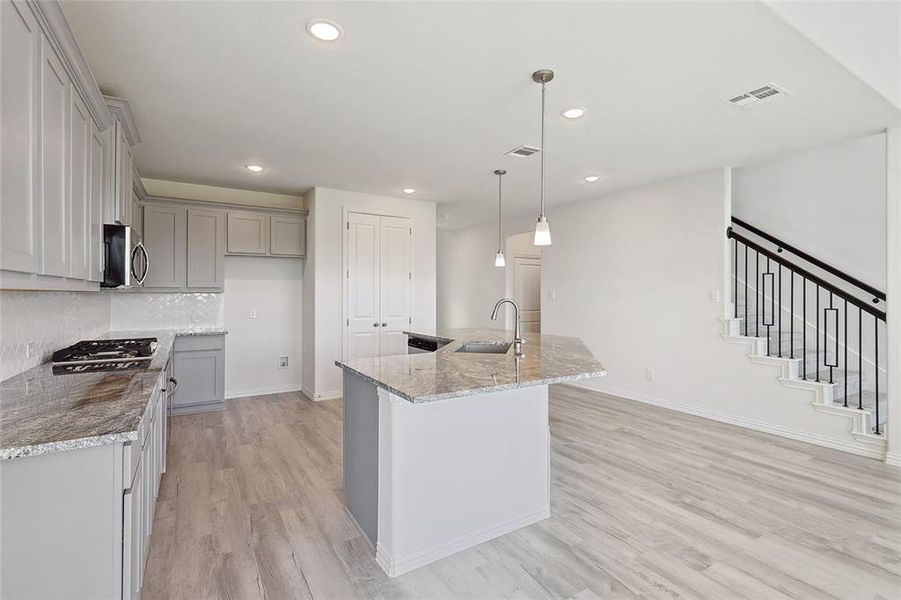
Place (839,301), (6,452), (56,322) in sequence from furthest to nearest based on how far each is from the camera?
(839,301) < (56,322) < (6,452)

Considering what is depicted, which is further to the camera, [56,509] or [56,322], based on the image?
[56,322]

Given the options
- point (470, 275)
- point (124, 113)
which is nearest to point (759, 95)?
point (124, 113)

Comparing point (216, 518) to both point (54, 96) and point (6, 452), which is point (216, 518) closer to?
point (6, 452)

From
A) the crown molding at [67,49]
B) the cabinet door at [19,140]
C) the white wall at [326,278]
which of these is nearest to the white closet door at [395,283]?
the white wall at [326,278]

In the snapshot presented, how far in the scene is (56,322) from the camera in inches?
106

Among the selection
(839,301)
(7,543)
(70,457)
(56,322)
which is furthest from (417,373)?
(839,301)

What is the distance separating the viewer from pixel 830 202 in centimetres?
436

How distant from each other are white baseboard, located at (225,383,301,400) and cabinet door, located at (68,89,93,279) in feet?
11.2

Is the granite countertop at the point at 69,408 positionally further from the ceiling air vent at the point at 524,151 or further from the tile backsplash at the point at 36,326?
the ceiling air vent at the point at 524,151

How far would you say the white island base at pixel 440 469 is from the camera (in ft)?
6.70

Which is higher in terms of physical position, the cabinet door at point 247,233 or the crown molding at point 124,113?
the crown molding at point 124,113

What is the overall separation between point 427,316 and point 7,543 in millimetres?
4909

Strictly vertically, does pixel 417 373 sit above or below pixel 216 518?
above

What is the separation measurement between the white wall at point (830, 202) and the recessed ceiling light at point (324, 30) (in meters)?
4.12
